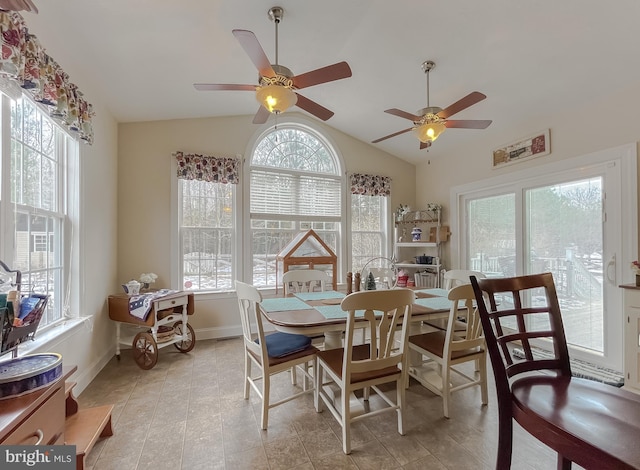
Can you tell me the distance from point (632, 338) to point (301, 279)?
2.82 m

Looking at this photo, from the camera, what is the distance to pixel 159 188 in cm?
366

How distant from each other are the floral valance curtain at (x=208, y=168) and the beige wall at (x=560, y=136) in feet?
9.52

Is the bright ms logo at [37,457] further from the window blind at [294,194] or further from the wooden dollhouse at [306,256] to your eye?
the window blind at [294,194]

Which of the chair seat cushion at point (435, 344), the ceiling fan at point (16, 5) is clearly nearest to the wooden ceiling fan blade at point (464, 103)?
the chair seat cushion at point (435, 344)

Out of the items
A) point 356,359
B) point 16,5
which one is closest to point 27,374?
point 16,5

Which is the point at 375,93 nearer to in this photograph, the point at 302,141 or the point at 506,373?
the point at 302,141

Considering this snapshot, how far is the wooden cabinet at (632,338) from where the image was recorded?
2314 mm

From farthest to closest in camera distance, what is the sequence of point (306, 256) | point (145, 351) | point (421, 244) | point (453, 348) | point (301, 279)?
point (421, 244)
point (306, 256)
point (301, 279)
point (145, 351)
point (453, 348)

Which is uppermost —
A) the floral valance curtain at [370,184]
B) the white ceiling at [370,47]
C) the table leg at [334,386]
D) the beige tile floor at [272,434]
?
the white ceiling at [370,47]

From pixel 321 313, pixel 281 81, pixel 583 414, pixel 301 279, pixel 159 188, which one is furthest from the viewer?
pixel 159 188

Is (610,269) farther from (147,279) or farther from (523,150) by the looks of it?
(147,279)

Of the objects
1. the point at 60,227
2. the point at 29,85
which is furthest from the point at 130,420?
the point at 29,85

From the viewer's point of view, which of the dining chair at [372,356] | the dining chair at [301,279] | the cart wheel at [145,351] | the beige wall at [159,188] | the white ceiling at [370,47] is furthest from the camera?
the beige wall at [159,188]

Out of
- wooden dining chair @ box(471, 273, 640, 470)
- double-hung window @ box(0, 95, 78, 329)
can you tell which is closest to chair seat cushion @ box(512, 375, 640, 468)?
wooden dining chair @ box(471, 273, 640, 470)
